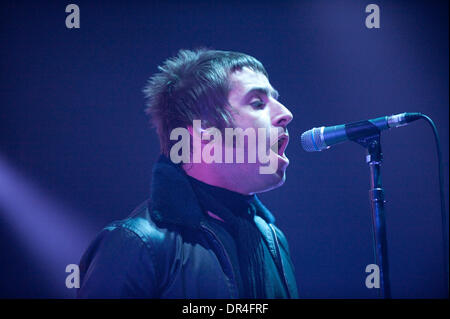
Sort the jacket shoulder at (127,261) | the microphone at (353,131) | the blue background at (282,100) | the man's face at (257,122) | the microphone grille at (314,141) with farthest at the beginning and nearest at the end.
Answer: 1. the blue background at (282,100)
2. the man's face at (257,122)
3. the microphone grille at (314,141)
4. the microphone at (353,131)
5. the jacket shoulder at (127,261)

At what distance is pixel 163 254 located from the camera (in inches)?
58.7

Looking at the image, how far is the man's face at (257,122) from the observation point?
1.73 metres

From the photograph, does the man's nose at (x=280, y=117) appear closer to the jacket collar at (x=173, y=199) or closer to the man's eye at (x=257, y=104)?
the man's eye at (x=257, y=104)

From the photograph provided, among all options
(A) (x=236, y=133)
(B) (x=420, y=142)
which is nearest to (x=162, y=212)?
(A) (x=236, y=133)

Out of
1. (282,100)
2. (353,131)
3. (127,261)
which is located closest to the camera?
(127,261)

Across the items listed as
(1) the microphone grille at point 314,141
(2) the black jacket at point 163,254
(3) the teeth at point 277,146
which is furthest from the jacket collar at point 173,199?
(1) the microphone grille at point 314,141

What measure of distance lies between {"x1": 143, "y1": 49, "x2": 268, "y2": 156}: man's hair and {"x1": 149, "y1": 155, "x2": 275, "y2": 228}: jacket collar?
0.24 m

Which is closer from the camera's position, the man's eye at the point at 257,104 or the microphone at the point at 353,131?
the microphone at the point at 353,131

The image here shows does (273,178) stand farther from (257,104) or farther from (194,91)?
(194,91)

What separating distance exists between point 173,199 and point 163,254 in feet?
0.72

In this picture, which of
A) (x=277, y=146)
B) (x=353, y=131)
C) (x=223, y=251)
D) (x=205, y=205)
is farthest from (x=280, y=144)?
(x=223, y=251)

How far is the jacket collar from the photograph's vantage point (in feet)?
5.11
